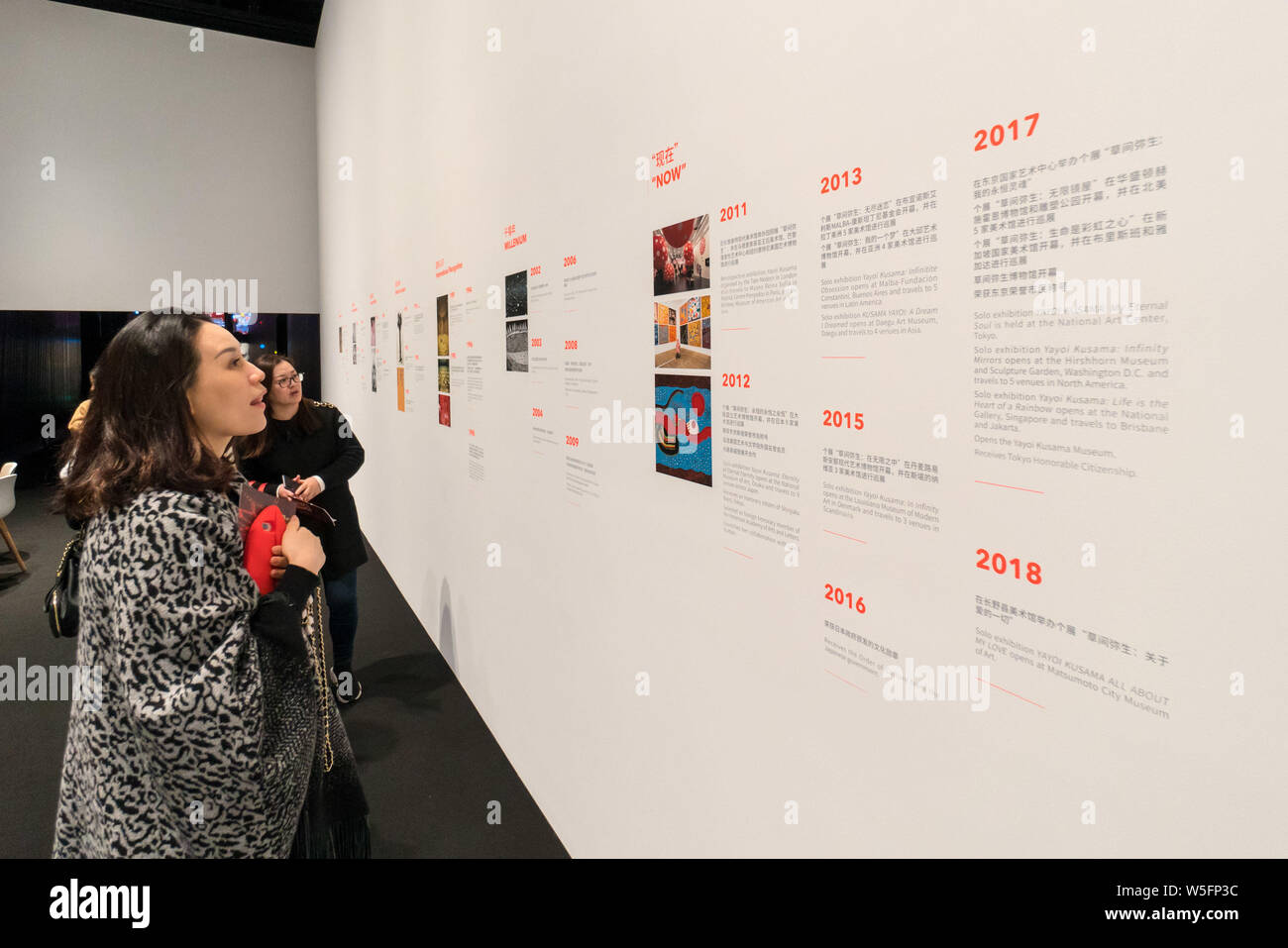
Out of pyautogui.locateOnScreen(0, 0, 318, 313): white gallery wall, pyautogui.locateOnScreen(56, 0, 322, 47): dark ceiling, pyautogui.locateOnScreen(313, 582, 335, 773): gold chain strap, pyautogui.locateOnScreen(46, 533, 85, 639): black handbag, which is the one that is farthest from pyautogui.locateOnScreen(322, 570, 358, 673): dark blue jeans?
pyautogui.locateOnScreen(56, 0, 322, 47): dark ceiling

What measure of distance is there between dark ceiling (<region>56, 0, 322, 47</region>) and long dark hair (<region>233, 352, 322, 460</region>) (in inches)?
318

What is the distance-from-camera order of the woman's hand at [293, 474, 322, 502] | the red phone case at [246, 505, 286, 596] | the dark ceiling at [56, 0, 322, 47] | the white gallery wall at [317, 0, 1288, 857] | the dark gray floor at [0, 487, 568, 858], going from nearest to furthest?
the white gallery wall at [317, 0, 1288, 857], the red phone case at [246, 505, 286, 596], the dark gray floor at [0, 487, 568, 858], the woman's hand at [293, 474, 322, 502], the dark ceiling at [56, 0, 322, 47]

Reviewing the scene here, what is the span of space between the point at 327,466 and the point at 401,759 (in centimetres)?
144

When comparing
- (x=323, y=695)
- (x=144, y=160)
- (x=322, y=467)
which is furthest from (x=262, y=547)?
(x=144, y=160)

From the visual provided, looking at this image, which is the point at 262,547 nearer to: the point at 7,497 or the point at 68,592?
the point at 68,592

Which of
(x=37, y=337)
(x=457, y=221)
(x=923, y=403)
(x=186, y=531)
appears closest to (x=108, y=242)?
(x=37, y=337)

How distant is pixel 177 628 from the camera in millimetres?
1399

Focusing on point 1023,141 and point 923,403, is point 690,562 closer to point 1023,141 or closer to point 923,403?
point 923,403

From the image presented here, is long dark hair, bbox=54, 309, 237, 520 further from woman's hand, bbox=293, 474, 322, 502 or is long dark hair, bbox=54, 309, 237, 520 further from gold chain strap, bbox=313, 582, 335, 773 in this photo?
woman's hand, bbox=293, 474, 322, 502

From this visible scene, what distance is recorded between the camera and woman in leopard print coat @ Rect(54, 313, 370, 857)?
1.40 m

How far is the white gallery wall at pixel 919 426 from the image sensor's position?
0.80 meters

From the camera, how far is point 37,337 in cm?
976

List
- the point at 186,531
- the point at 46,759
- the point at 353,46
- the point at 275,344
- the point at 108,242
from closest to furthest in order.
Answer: the point at 186,531, the point at 46,759, the point at 353,46, the point at 108,242, the point at 275,344

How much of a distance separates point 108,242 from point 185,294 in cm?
95
